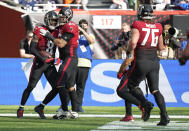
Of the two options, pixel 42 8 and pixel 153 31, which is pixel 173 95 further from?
pixel 42 8

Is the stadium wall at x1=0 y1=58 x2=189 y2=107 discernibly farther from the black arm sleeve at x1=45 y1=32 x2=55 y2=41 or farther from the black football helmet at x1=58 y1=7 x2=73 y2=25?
the black arm sleeve at x1=45 y1=32 x2=55 y2=41

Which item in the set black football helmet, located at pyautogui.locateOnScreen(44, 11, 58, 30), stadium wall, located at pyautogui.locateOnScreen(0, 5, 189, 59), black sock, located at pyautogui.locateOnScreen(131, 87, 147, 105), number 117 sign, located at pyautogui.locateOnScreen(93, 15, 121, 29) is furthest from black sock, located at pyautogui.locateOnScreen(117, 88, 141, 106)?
number 117 sign, located at pyautogui.locateOnScreen(93, 15, 121, 29)

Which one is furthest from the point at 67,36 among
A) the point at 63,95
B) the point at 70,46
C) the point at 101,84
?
the point at 101,84

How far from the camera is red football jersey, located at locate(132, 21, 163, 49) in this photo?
31.1 ft

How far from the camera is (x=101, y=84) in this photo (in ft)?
49.0

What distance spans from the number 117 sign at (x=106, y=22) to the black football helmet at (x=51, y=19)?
7.67 metres

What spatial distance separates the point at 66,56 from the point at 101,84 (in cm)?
416

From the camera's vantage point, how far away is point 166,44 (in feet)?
48.9

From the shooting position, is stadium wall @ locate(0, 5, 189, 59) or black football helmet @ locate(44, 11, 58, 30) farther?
stadium wall @ locate(0, 5, 189, 59)

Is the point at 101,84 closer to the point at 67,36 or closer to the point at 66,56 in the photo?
the point at 66,56

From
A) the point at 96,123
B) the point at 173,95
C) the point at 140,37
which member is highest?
the point at 140,37

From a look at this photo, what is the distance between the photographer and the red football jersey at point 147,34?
31.1ft

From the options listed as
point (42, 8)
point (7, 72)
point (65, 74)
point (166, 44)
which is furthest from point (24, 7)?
point (65, 74)

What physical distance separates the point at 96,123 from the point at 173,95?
514 centimetres
